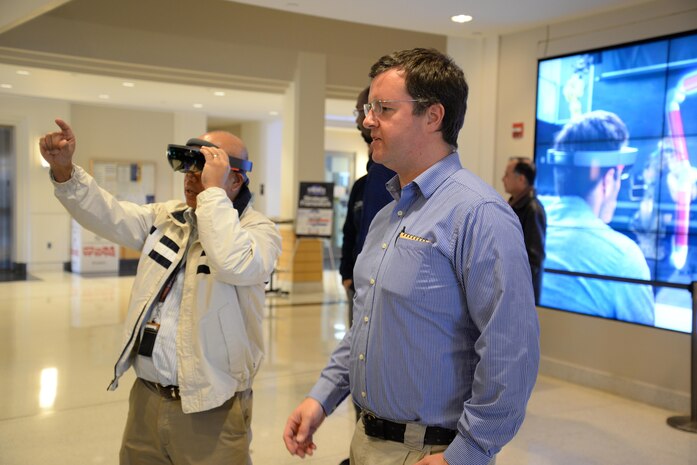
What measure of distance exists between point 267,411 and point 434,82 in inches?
148

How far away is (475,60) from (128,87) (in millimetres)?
6673

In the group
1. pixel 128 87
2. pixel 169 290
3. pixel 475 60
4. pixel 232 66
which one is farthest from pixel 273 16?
pixel 169 290

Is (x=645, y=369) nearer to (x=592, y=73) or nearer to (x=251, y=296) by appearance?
(x=592, y=73)

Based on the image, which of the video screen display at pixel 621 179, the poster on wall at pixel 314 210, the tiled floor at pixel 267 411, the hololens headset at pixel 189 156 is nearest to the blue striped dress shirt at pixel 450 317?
the hololens headset at pixel 189 156

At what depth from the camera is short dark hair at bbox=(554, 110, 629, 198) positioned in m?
5.77

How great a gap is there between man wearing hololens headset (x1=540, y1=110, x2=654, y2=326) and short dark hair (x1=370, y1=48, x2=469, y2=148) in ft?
14.7

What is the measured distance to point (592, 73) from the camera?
5934 millimetres

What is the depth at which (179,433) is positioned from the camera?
7.26ft

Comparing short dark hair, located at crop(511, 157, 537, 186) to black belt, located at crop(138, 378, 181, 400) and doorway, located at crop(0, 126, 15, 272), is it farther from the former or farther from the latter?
doorway, located at crop(0, 126, 15, 272)

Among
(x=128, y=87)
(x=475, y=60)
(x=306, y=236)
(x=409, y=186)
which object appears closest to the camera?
(x=409, y=186)

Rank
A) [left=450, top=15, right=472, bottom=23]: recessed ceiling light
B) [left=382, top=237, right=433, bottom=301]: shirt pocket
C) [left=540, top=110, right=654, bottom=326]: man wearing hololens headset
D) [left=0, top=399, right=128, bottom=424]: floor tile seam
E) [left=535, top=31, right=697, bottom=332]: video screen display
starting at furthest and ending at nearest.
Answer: [left=450, top=15, right=472, bottom=23]: recessed ceiling light, [left=540, top=110, right=654, bottom=326]: man wearing hololens headset, [left=535, top=31, right=697, bottom=332]: video screen display, [left=0, top=399, right=128, bottom=424]: floor tile seam, [left=382, top=237, right=433, bottom=301]: shirt pocket

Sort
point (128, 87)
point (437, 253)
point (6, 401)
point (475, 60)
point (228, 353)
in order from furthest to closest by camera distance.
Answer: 1. point (128, 87)
2. point (475, 60)
3. point (6, 401)
4. point (228, 353)
5. point (437, 253)

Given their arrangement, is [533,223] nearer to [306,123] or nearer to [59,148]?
[59,148]

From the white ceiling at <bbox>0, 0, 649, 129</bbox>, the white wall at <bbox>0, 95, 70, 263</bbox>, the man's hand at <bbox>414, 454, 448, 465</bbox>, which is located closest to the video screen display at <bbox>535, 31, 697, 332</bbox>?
the white ceiling at <bbox>0, 0, 649, 129</bbox>
